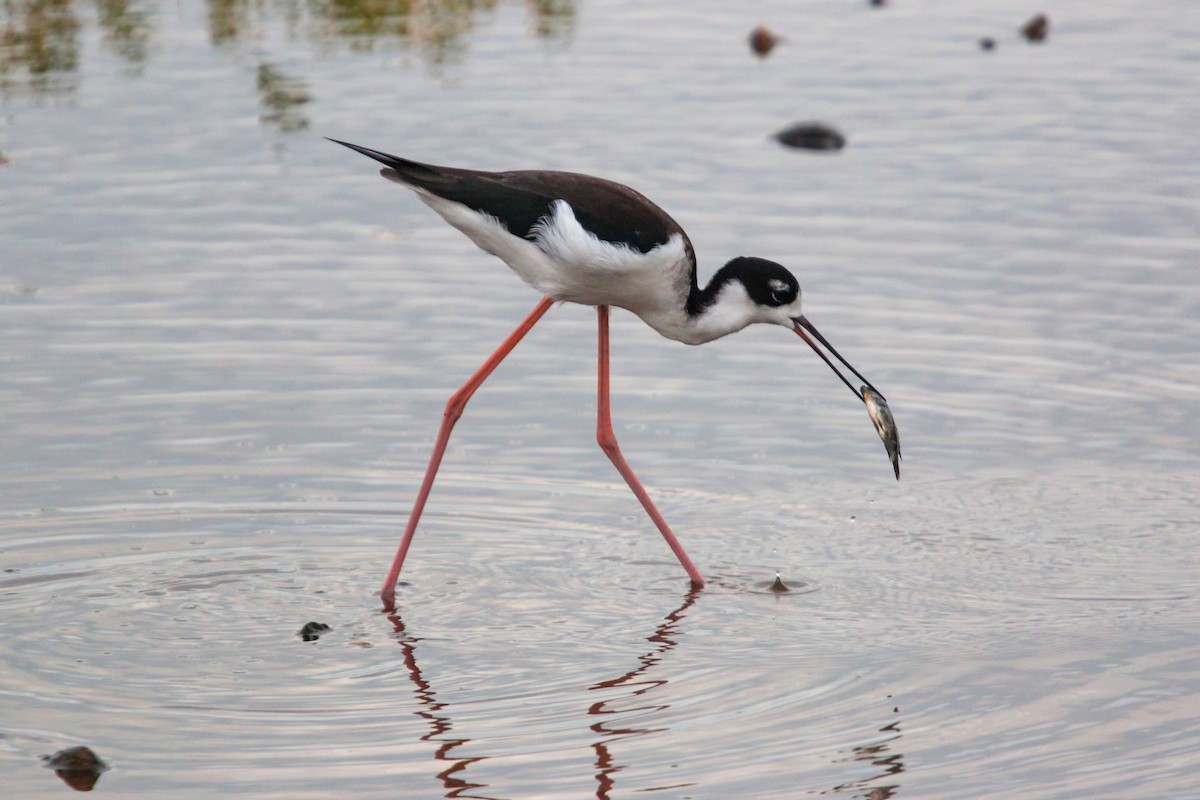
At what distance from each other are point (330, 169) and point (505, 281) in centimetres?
237

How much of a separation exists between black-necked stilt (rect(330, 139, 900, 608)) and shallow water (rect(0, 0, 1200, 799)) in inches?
21.9

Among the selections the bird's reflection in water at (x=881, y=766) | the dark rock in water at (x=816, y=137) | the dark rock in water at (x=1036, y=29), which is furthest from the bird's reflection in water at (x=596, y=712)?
the dark rock in water at (x=1036, y=29)

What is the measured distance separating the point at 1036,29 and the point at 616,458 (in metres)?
9.43

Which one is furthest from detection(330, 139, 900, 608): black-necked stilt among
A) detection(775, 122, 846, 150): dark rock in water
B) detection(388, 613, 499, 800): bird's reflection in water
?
detection(775, 122, 846, 150): dark rock in water

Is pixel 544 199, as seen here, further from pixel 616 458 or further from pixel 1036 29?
pixel 1036 29

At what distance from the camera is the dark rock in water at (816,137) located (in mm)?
12461

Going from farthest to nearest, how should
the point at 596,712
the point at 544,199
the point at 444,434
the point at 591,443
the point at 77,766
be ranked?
the point at 591,443
the point at 444,434
the point at 544,199
the point at 596,712
the point at 77,766

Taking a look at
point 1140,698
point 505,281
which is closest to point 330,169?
point 505,281

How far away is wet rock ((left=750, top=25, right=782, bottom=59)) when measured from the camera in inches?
590

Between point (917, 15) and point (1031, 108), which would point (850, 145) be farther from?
point (917, 15)

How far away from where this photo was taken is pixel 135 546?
689 cm

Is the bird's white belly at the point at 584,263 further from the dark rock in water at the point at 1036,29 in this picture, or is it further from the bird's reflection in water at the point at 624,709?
the dark rock in water at the point at 1036,29

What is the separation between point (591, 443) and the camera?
8047 millimetres

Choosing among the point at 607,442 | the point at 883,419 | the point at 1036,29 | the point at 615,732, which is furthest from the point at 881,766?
the point at 1036,29
